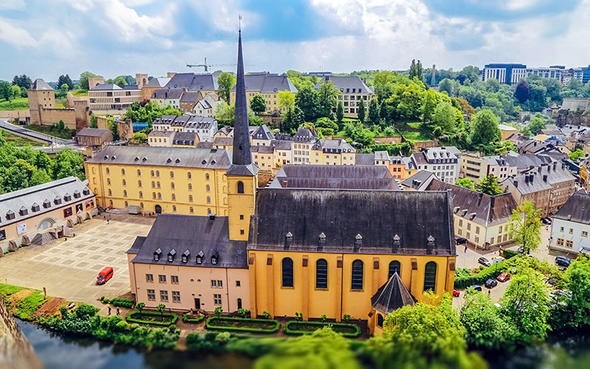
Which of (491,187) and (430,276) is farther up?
(491,187)

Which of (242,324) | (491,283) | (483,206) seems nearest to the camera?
(242,324)

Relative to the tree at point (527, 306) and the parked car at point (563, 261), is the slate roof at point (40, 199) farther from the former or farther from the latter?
the parked car at point (563, 261)

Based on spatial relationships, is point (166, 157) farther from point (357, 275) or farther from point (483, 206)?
point (483, 206)

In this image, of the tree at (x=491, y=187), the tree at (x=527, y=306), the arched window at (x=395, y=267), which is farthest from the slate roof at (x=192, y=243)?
the tree at (x=491, y=187)

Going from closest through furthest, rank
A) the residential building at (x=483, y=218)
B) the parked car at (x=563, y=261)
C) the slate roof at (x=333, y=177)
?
the parked car at (x=563, y=261) < the residential building at (x=483, y=218) < the slate roof at (x=333, y=177)

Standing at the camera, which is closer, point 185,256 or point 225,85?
point 185,256

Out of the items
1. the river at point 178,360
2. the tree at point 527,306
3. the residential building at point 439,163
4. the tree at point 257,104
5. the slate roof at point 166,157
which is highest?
the tree at point 257,104

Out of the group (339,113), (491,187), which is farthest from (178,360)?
(339,113)
